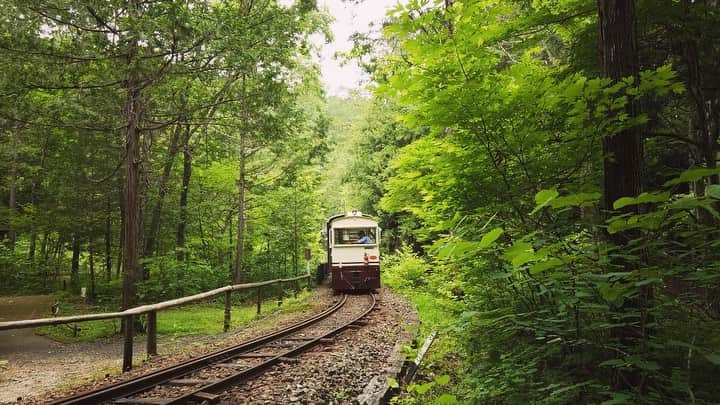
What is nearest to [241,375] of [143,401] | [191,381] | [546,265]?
[191,381]

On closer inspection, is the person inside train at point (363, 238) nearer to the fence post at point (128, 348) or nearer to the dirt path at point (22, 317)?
the fence post at point (128, 348)

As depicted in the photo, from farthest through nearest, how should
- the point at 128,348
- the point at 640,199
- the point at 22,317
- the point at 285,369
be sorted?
the point at 22,317 → the point at 128,348 → the point at 285,369 → the point at 640,199

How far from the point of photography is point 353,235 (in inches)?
642

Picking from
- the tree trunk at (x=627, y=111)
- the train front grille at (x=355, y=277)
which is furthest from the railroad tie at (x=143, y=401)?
the train front grille at (x=355, y=277)

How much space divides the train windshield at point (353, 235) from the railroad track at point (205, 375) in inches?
327

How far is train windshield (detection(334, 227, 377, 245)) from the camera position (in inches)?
639

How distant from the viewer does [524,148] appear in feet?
11.0

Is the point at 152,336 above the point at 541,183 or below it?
below

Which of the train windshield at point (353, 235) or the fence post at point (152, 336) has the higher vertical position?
the train windshield at point (353, 235)

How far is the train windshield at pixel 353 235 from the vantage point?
16.2m

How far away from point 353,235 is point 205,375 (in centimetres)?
1112

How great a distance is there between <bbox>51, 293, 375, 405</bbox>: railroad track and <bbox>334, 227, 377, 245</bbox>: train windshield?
831 cm

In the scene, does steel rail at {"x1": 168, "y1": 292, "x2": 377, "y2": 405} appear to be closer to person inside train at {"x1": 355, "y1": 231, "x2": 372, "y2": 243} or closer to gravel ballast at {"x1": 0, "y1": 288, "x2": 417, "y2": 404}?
gravel ballast at {"x1": 0, "y1": 288, "x2": 417, "y2": 404}

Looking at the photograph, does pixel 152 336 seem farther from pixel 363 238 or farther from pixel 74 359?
pixel 363 238
